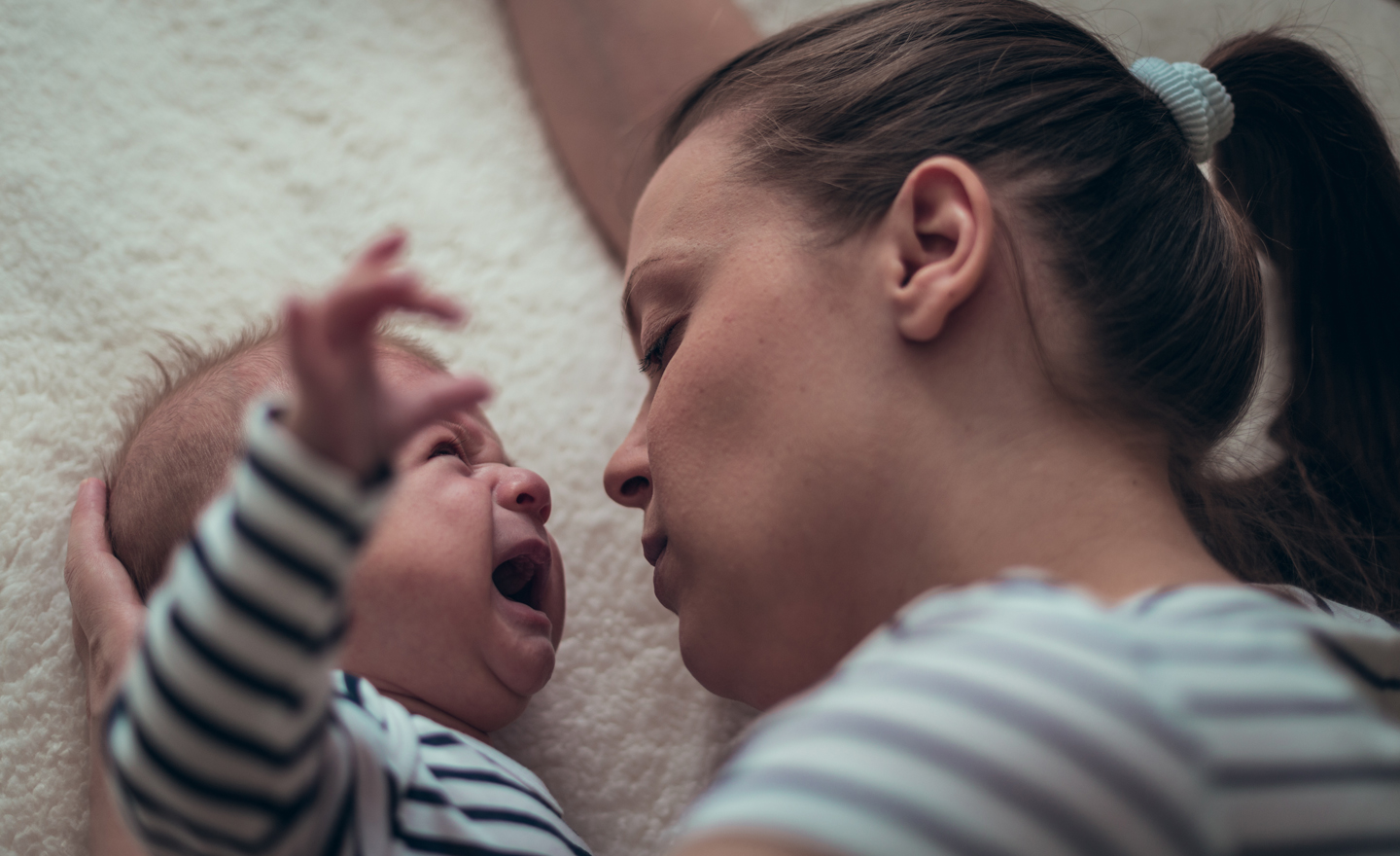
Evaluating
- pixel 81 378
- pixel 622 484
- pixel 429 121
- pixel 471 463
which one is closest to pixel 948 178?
pixel 622 484

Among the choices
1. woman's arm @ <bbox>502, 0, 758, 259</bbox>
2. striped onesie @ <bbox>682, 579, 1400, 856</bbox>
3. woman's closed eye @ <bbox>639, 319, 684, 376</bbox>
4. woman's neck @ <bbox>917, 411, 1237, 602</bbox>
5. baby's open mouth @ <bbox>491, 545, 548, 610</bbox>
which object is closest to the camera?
striped onesie @ <bbox>682, 579, 1400, 856</bbox>

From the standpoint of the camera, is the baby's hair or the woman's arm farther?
the woman's arm

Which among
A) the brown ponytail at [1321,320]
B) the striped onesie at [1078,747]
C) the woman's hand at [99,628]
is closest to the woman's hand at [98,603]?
the woman's hand at [99,628]

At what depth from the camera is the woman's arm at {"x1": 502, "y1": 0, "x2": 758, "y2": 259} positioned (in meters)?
1.06

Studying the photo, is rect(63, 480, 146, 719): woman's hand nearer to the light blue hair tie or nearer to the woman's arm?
the woman's arm

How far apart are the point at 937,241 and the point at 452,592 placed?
45 centimetres

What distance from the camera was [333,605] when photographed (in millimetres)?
404

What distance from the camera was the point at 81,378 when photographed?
35.4 inches

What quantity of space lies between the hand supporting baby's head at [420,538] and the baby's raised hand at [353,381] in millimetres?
321

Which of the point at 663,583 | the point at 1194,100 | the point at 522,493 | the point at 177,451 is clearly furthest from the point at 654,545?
the point at 1194,100

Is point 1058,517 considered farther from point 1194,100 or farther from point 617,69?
point 617,69

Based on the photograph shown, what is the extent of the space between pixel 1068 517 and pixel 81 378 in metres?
0.92

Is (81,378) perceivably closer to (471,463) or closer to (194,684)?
(471,463)

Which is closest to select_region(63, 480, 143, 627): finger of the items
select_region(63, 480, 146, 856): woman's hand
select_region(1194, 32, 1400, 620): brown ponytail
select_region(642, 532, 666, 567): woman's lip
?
select_region(63, 480, 146, 856): woman's hand
